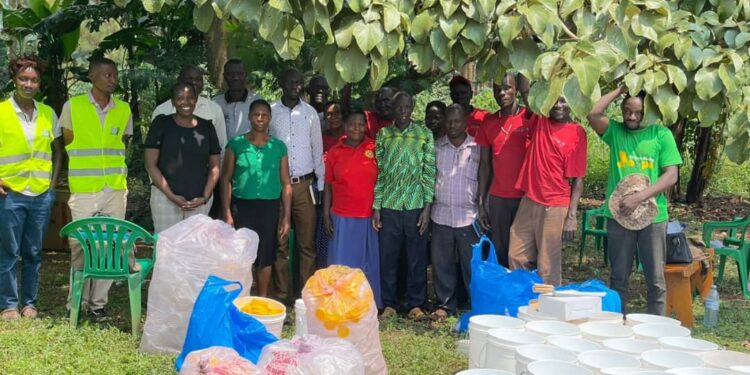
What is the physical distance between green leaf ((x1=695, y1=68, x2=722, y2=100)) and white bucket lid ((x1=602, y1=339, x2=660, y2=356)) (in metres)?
1.56

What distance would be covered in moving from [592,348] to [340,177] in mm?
2695

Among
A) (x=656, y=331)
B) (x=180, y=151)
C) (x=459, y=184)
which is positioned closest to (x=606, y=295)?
(x=656, y=331)

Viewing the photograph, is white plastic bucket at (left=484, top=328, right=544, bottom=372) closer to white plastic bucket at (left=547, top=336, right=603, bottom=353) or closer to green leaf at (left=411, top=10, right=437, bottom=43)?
white plastic bucket at (left=547, top=336, right=603, bottom=353)

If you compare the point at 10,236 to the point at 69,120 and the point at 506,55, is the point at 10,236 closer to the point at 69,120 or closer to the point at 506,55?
the point at 69,120

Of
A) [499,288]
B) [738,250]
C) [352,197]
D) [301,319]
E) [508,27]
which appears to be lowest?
[301,319]

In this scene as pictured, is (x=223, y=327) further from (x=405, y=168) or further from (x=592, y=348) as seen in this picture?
(x=405, y=168)

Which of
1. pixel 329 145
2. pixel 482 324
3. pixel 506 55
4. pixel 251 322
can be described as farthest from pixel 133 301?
pixel 506 55

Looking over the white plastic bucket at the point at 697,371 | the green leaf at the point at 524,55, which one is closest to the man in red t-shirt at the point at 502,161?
the green leaf at the point at 524,55

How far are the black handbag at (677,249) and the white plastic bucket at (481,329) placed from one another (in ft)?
7.57

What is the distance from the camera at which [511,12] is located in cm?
454

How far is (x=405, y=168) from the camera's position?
589cm


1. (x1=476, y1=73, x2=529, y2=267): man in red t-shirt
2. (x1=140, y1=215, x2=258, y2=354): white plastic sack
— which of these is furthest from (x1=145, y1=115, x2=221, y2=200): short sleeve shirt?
(x1=476, y1=73, x2=529, y2=267): man in red t-shirt

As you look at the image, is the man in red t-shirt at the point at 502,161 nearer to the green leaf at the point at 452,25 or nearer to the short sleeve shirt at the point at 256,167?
the green leaf at the point at 452,25

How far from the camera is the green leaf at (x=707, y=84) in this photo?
4.59 m
